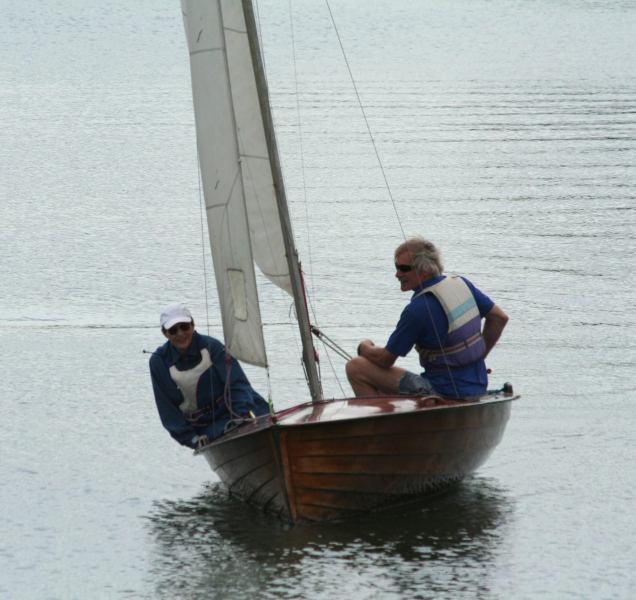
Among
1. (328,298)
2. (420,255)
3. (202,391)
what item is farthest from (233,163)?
(328,298)

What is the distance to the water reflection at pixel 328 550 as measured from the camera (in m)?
7.86

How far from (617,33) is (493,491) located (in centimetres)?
4114

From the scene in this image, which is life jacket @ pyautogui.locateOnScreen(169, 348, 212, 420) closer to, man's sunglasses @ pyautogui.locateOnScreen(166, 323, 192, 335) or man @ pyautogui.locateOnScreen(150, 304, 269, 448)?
man @ pyautogui.locateOnScreen(150, 304, 269, 448)

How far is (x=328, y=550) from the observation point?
8.32m

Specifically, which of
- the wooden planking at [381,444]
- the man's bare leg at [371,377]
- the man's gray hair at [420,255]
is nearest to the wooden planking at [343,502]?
Result: the wooden planking at [381,444]

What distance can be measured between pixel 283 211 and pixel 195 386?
3.83ft

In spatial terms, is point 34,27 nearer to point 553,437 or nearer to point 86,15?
point 86,15

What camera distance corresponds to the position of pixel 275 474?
851 centimetres

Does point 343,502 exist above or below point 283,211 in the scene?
below

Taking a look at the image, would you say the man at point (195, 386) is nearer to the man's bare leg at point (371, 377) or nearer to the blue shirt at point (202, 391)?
the blue shirt at point (202, 391)

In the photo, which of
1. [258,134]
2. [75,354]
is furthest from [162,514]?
[75,354]

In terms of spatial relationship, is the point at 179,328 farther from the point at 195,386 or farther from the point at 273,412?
the point at 273,412

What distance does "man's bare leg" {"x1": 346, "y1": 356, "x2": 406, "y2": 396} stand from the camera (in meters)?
9.18

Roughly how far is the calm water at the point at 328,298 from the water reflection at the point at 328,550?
0.02m
